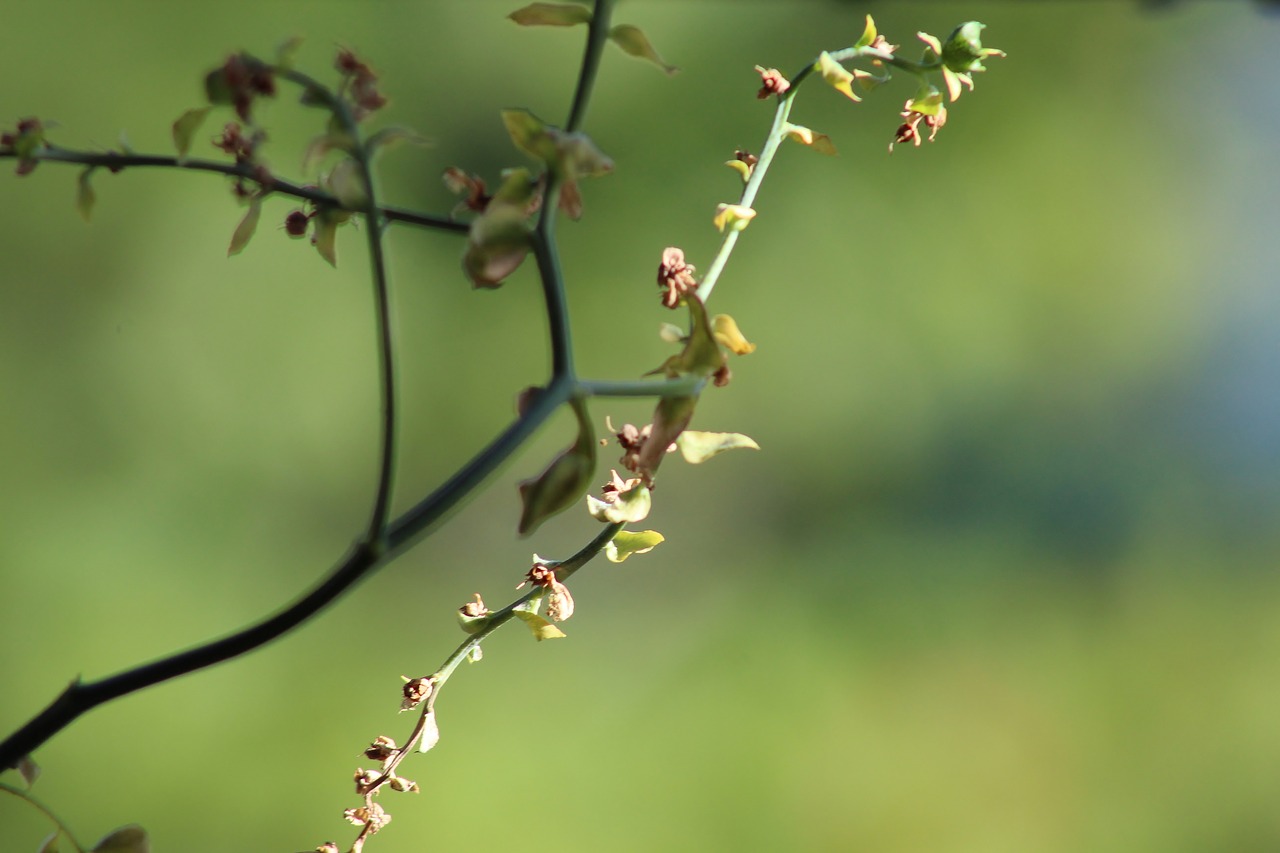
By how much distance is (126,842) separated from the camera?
7.5 inches

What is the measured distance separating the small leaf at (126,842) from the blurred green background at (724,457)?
2.83 ft

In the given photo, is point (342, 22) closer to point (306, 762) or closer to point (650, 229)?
point (650, 229)

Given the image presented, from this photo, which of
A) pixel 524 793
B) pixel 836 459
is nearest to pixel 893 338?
pixel 836 459

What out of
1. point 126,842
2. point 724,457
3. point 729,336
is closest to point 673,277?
point 729,336

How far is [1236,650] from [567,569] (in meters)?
1.28

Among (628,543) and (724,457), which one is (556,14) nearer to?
(628,543)

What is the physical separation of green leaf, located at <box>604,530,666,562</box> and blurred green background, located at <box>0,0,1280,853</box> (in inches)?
31.5

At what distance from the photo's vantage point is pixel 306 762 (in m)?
1.06

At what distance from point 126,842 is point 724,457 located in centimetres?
105

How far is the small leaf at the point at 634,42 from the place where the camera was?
0.64ft

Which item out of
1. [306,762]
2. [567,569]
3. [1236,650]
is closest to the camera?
[567,569]

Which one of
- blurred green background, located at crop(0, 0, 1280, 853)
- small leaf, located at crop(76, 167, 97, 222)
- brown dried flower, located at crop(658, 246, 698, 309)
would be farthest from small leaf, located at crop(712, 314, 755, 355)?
blurred green background, located at crop(0, 0, 1280, 853)

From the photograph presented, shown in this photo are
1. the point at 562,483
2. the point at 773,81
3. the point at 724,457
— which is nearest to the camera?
the point at 562,483

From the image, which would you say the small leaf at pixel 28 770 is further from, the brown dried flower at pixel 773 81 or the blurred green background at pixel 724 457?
the blurred green background at pixel 724 457
